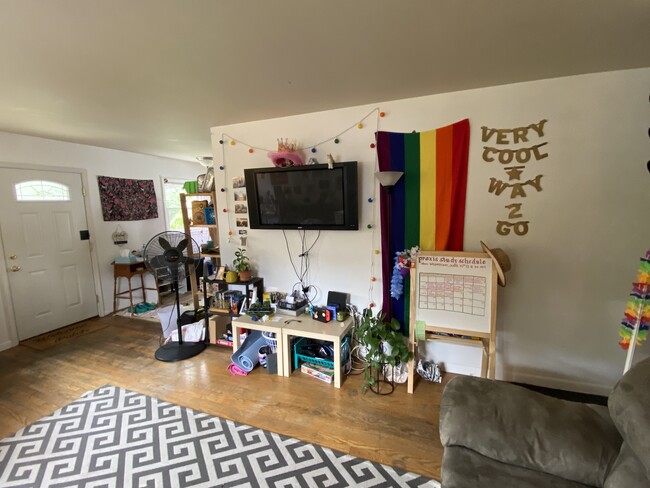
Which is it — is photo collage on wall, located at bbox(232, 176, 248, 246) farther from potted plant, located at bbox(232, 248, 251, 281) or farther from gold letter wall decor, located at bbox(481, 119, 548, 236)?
gold letter wall decor, located at bbox(481, 119, 548, 236)

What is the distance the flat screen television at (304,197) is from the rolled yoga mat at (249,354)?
41.2 inches

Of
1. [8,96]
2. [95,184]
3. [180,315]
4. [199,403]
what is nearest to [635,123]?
[199,403]

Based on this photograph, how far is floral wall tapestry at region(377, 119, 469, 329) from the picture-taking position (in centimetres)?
231

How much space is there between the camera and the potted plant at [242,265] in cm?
297

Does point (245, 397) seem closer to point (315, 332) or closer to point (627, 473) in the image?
point (315, 332)

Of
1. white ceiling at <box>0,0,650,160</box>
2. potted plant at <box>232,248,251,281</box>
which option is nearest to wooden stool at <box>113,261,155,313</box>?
potted plant at <box>232,248,251,281</box>

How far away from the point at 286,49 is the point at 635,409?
206 centimetres

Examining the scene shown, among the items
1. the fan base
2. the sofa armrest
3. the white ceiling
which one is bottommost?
the fan base

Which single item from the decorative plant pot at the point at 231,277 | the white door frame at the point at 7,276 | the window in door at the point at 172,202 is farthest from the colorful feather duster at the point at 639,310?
the window in door at the point at 172,202

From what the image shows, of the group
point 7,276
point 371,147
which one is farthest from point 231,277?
point 7,276

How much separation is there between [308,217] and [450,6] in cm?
174

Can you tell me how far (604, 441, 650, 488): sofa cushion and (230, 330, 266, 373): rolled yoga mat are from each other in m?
2.28

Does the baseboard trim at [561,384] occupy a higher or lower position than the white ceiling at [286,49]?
lower

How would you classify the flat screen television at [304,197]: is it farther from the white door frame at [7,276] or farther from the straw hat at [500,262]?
the white door frame at [7,276]
